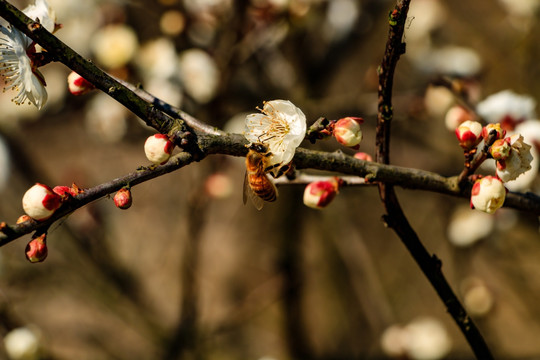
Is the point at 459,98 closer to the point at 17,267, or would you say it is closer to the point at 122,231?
the point at 17,267

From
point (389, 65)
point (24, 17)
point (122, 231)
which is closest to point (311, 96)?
point (389, 65)

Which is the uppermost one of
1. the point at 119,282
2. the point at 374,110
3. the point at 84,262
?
the point at 84,262

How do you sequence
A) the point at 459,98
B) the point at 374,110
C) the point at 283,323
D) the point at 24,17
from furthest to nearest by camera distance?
1. the point at 283,323
2. the point at 374,110
3. the point at 459,98
4. the point at 24,17

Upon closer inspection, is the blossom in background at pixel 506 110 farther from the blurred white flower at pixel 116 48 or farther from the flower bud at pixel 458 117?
the blurred white flower at pixel 116 48

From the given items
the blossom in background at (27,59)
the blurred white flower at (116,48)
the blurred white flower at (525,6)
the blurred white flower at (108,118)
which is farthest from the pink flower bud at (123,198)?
the blurred white flower at (525,6)

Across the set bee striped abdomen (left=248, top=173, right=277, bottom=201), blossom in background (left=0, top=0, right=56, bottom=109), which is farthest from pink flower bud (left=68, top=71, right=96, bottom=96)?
bee striped abdomen (left=248, top=173, right=277, bottom=201)

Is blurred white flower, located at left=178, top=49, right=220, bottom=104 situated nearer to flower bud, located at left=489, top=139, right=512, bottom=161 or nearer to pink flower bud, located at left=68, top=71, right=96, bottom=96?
pink flower bud, located at left=68, top=71, right=96, bottom=96

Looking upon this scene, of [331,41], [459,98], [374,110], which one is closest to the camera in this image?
[459,98]
